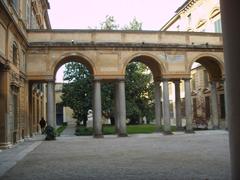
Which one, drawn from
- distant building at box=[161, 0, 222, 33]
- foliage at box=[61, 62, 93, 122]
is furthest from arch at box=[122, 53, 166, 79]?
foliage at box=[61, 62, 93, 122]

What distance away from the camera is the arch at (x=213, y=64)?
Answer: 27.4 m

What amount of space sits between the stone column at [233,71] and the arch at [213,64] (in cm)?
2313

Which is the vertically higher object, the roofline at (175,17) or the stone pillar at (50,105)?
the roofline at (175,17)

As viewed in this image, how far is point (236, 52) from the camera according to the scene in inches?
161

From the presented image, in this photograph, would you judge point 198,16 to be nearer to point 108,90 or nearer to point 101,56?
point 108,90

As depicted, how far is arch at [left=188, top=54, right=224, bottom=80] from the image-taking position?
1080 inches

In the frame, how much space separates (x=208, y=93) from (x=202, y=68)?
3005mm

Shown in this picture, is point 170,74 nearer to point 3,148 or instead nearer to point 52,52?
point 52,52

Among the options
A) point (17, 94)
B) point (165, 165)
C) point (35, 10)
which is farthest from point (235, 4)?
point (35, 10)

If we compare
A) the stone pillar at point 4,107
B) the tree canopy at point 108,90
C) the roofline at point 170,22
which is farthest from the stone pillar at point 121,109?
the roofline at point 170,22

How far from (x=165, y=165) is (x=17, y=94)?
1240 cm

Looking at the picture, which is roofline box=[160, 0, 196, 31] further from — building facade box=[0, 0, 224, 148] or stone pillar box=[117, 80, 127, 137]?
stone pillar box=[117, 80, 127, 137]

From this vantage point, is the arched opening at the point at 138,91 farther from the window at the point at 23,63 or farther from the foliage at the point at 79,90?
the window at the point at 23,63

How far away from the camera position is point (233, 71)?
13.6 ft
